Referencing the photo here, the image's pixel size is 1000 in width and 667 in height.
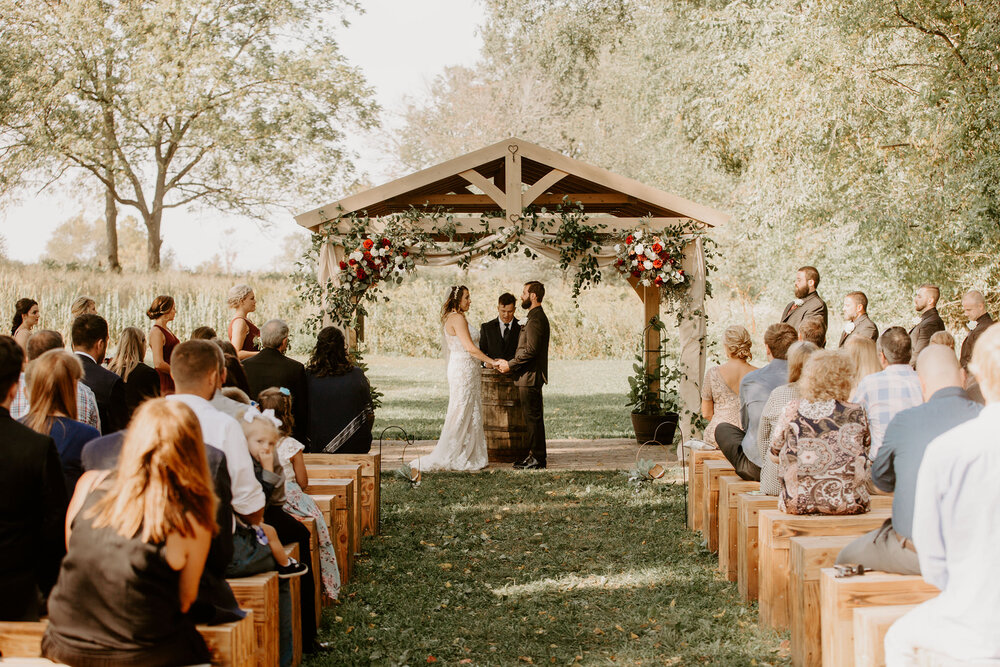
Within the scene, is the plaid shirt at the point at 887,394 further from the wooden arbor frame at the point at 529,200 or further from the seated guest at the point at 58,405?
the wooden arbor frame at the point at 529,200

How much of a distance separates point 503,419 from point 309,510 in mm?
5306

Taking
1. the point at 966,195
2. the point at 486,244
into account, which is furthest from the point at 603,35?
the point at 486,244

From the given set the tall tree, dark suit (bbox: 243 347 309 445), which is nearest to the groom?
dark suit (bbox: 243 347 309 445)

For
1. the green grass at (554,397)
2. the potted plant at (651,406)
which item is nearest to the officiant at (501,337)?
the potted plant at (651,406)

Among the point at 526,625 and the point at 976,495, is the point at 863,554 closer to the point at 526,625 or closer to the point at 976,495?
the point at 976,495

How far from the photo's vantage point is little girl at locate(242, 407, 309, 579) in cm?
417

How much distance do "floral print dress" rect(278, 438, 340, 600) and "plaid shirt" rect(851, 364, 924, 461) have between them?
318 cm

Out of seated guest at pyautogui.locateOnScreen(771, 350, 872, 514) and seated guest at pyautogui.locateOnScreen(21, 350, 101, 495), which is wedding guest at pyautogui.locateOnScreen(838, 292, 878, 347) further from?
seated guest at pyautogui.locateOnScreen(21, 350, 101, 495)

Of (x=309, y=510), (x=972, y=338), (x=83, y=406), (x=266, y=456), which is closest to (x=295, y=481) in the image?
(x=309, y=510)

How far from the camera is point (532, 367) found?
9.95m

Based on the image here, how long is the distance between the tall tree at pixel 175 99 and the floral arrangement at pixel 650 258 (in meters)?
19.4

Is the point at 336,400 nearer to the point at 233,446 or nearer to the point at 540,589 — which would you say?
the point at 540,589

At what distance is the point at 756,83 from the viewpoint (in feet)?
43.2

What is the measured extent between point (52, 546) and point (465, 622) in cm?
260
